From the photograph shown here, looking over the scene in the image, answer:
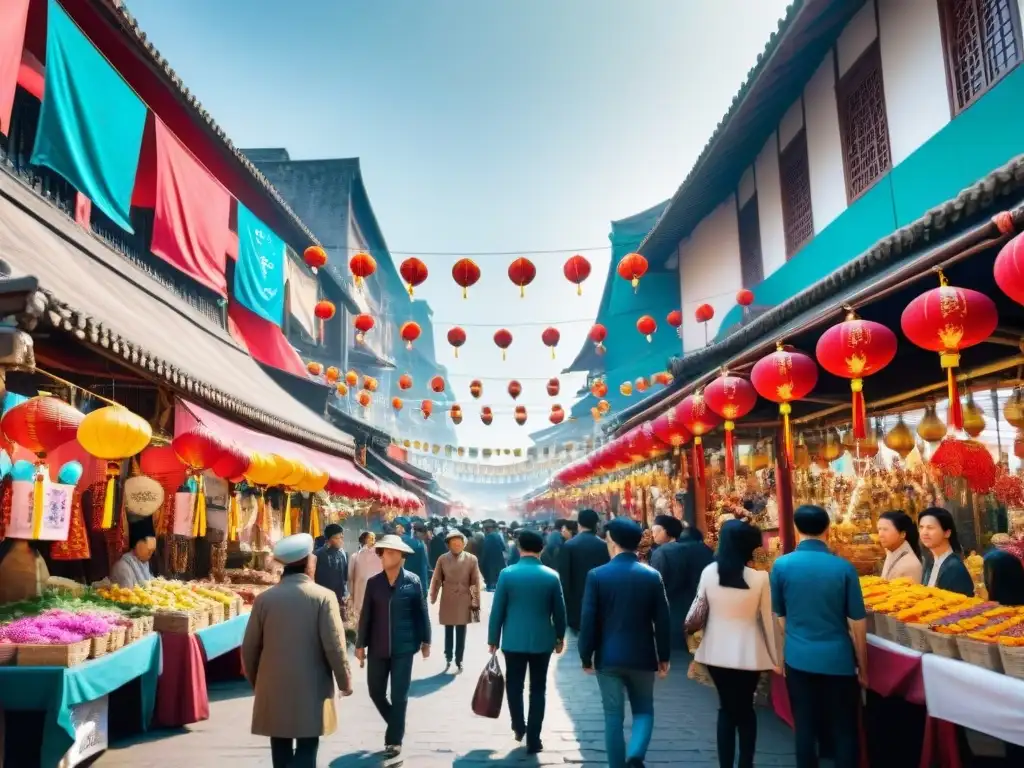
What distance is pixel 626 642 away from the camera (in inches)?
194

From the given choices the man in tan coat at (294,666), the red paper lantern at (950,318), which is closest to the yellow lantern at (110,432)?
the man in tan coat at (294,666)

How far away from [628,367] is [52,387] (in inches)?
699

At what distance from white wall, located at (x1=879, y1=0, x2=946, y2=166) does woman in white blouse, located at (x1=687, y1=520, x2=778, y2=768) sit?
575 centimetres

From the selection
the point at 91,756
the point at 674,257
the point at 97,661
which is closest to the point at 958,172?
the point at 97,661

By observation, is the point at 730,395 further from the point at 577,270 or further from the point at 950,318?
the point at 577,270

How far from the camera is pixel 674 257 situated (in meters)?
18.8

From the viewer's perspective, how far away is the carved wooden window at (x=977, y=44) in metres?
6.73

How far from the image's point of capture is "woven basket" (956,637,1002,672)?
3.96 meters

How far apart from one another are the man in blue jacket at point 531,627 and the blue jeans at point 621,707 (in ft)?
3.03

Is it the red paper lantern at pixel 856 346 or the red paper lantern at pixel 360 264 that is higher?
the red paper lantern at pixel 360 264

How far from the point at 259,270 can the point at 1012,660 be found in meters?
13.2

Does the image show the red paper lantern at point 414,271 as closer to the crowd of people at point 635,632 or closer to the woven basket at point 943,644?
the crowd of people at point 635,632

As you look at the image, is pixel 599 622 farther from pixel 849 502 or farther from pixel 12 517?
pixel 849 502

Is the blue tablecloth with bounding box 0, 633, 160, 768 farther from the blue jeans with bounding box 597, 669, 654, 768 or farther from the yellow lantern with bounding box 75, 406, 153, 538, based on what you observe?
the blue jeans with bounding box 597, 669, 654, 768
